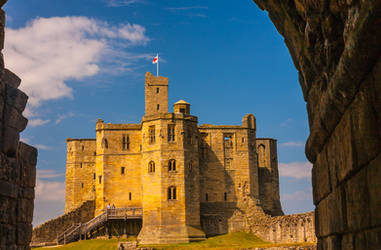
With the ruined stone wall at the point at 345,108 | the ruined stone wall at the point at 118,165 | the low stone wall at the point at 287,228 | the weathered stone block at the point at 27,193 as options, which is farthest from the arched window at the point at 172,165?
the ruined stone wall at the point at 345,108

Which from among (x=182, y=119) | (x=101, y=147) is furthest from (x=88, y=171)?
(x=182, y=119)

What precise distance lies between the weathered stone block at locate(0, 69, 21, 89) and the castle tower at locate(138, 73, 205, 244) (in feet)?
Result: 117

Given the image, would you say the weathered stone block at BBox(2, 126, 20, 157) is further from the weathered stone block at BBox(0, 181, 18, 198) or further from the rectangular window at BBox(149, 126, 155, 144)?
the rectangular window at BBox(149, 126, 155, 144)

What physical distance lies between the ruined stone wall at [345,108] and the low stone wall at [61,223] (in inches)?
1787

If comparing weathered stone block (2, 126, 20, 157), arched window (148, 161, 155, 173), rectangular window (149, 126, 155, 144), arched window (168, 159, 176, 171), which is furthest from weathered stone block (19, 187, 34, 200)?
rectangular window (149, 126, 155, 144)

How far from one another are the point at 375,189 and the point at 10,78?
30.3 feet

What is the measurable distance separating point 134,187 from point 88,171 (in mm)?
9599

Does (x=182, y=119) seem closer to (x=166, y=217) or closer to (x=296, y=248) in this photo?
(x=166, y=217)

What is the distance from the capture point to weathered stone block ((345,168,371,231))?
18.4 ft

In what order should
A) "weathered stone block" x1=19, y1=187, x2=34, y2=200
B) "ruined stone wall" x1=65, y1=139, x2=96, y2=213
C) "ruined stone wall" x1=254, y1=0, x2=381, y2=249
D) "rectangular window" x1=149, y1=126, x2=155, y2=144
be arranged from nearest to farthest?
"ruined stone wall" x1=254, y1=0, x2=381, y2=249 → "weathered stone block" x1=19, y1=187, x2=34, y2=200 → "rectangular window" x1=149, y1=126, x2=155, y2=144 → "ruined stone wall" x1=65, y1=139, x2=96, y2=213

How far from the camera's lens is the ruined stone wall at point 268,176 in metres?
60.0

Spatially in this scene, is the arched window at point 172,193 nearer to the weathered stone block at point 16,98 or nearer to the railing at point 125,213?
the railing at point 125,213

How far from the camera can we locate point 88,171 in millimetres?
60719

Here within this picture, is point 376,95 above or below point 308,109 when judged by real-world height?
below
